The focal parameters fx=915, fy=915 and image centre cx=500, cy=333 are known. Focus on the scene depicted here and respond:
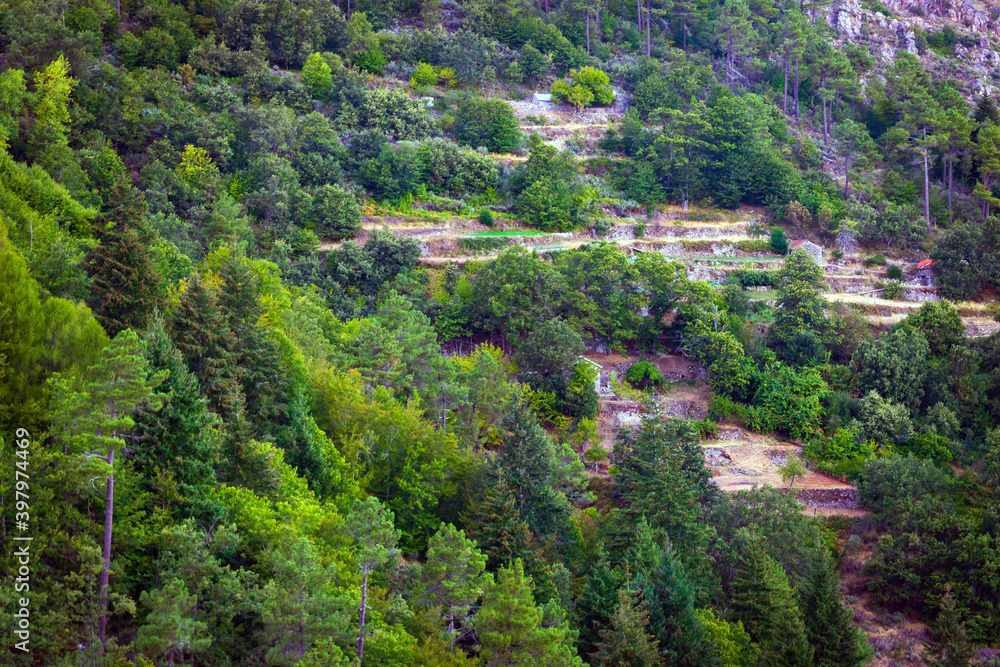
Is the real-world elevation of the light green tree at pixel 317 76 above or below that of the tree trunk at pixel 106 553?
above

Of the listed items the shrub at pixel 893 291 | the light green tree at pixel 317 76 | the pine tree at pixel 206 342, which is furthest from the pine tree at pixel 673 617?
the light green tree at pixel 317 76

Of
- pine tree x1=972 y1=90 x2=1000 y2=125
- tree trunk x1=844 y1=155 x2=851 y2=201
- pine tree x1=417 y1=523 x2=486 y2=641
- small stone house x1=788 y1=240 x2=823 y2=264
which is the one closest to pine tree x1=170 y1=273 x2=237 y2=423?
pine tree x1=417 y1=523 x2=486 y2=641

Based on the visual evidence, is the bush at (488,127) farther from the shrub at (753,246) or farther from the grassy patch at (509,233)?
the shrub at (753,246)

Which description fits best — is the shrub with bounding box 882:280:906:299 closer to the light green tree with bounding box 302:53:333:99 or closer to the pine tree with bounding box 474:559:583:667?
the light green tree with bounding box 302:53:333:99

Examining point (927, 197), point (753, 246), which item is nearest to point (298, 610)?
point (753, 246)

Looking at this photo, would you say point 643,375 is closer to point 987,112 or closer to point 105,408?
point 105,408

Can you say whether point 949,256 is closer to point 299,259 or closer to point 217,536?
point 299,259

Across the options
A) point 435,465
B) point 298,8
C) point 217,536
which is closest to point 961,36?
point 298,8
